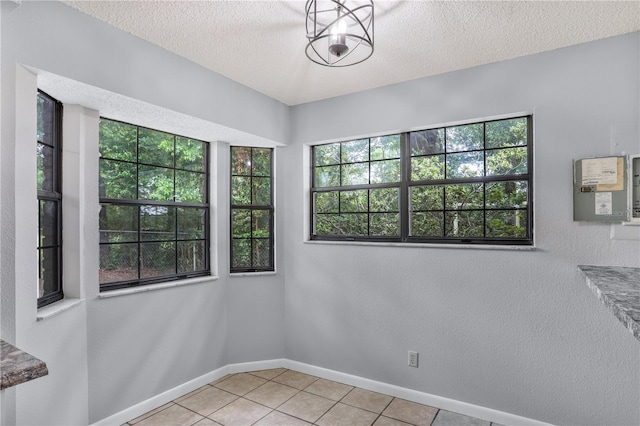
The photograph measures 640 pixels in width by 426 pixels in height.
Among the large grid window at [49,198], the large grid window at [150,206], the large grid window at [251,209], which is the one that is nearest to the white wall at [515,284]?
the large grid window at [251,209]

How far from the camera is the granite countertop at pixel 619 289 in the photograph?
1155 mm

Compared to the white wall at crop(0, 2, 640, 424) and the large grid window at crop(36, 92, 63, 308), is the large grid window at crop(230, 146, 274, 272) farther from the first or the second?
the large grid window at crop(36, 92, 63, 308)

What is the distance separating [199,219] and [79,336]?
1380 mm

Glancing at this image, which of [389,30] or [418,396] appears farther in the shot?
[418,396]

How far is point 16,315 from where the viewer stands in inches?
70.7

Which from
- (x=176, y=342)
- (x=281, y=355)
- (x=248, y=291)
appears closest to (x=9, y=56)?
(x=176, y=342)

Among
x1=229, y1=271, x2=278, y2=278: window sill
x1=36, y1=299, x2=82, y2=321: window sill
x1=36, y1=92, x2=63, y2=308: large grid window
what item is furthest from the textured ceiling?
x1=229, y1=271, x2=278, y2=278: window sill

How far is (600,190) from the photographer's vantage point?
2.29 metres

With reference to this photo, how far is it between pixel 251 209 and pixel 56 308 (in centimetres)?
188

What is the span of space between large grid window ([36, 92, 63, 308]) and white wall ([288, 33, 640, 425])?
6.96ft

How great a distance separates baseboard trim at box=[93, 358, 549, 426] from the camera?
2.55m

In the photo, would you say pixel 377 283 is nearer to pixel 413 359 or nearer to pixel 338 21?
pixel 413 359

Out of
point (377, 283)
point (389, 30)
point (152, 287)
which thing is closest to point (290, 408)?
point (377, 283)

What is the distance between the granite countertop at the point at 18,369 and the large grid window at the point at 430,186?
2568 millimetres
